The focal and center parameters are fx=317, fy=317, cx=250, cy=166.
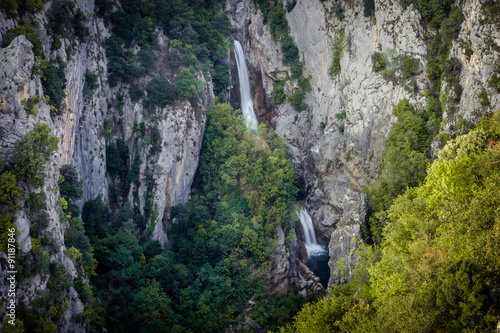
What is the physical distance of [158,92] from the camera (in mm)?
37156

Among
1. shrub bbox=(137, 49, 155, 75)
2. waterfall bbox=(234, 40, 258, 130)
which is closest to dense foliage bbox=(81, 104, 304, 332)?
waterfall bbox=(234, 40, 258, 130)

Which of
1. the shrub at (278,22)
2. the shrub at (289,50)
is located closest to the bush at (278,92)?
the shrub at (289,50)

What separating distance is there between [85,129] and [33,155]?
36.0 ft

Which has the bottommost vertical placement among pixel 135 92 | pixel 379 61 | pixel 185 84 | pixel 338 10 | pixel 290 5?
pixel 379 61

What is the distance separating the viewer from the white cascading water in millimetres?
42031

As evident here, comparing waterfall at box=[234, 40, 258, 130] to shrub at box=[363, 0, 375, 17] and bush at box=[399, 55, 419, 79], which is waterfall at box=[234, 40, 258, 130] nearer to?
shrub at box=[363, 0, 375, 17]

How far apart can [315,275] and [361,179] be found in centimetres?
1331

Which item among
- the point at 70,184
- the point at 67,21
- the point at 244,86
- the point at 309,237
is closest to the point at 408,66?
the point at 309,237

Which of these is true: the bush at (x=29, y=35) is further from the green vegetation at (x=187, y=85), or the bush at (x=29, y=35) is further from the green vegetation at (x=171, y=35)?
the green vegetation at (x=187, y=85)

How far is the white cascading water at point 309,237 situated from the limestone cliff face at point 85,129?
16.6 metres

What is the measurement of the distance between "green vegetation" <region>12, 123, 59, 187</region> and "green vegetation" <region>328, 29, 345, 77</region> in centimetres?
3711

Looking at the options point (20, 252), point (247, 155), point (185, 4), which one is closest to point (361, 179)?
point (247, 155)

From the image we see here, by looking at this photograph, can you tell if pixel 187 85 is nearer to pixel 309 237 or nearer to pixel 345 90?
pixel 345 90

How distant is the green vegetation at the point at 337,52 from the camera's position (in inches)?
1738
